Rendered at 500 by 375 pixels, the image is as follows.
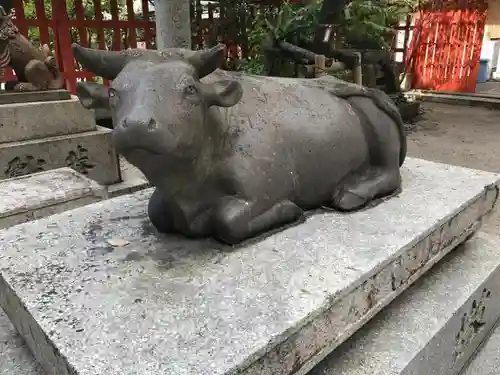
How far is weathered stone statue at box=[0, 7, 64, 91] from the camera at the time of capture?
3.29 m

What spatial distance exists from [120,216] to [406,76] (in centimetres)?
857

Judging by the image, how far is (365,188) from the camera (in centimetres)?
173

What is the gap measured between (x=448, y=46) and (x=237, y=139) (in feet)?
28.3

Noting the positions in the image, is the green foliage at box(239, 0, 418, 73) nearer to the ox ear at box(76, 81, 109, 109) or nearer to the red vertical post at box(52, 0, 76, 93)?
the red vertical post at box(52, 0, 76, 93)

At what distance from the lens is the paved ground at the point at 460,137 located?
476 cm

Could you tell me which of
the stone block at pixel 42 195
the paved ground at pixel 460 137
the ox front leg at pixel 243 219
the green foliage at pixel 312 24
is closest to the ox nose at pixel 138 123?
the ox front leg at pixel 243 219

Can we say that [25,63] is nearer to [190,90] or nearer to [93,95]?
[93,95]

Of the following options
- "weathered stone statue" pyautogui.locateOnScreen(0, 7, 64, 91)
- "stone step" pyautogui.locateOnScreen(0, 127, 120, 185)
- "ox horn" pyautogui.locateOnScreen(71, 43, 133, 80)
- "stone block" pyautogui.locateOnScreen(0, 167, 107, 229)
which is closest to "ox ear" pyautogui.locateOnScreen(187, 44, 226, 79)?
"ox horn" pyautogui.locateOnScreen(71, 43, 133, 80)

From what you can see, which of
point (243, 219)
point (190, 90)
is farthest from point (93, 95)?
point (243, 219)

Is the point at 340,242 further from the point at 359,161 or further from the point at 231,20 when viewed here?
the point at 231,20

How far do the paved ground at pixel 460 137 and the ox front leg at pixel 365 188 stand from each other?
1680 millimetres

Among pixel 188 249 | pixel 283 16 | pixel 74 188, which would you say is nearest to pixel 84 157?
pixel 74 188

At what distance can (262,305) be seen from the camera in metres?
1.17

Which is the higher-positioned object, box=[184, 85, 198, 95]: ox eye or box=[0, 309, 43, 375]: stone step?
box=[184, 85, 198, 95]: ox eye
